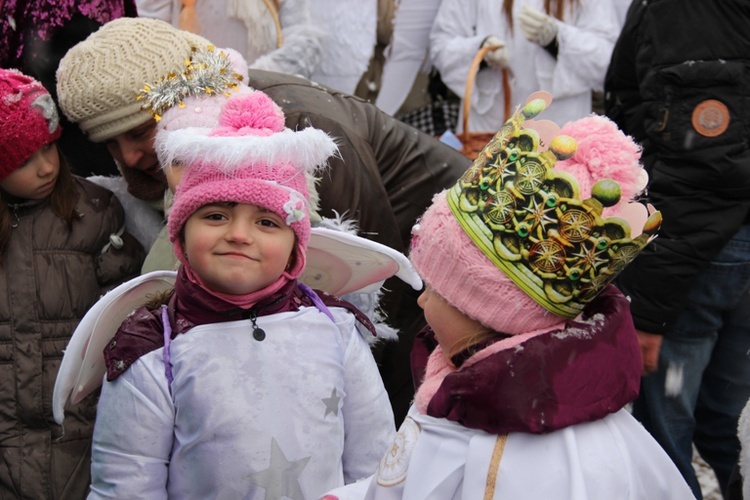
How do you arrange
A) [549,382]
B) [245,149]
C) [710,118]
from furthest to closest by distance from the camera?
[710,118] < [245,149] < [549,382]

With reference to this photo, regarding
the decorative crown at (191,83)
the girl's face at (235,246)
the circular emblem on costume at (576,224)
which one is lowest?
the girl's face at (235,246)

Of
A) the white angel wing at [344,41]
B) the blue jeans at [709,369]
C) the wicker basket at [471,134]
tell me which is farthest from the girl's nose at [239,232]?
the white angel wing at [344,41]

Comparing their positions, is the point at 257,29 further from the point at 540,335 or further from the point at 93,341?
the point at 540,335

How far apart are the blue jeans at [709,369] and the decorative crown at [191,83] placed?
1.62 metres

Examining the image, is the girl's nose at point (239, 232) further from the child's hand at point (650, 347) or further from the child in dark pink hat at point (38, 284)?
the child's hand at point (650, 347)

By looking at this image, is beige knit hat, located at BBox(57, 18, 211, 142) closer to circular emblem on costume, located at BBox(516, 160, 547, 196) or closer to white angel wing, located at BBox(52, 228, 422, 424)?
white angel wing, located at BBox(52, 228, 422, 424)

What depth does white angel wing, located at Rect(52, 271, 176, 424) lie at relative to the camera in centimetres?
212

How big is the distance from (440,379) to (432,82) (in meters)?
3.28

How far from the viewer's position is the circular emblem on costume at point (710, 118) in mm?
2668

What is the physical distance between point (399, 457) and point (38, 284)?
1.36 meters

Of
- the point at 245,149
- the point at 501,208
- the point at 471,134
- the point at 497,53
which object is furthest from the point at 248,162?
the point at 497,53

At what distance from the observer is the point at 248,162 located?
80.0 inches

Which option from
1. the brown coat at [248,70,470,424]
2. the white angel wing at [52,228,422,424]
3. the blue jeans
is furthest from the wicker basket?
the white angel wing at [52,228,422,424]

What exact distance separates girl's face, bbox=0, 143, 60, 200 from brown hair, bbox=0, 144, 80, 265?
22mm
